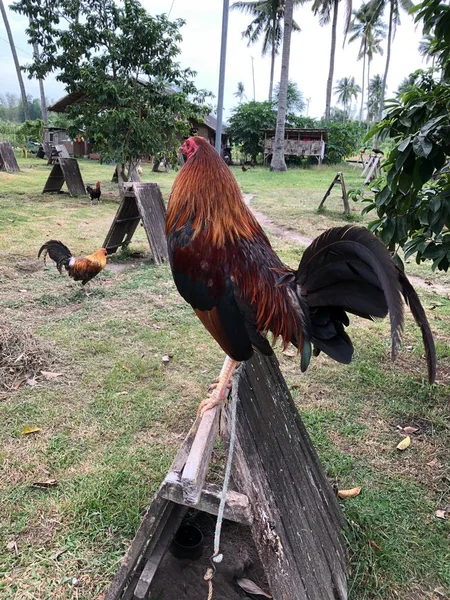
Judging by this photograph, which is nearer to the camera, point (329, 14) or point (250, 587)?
point (250, 587)

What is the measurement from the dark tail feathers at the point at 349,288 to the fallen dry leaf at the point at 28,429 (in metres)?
2.33

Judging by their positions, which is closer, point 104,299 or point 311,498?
point 311,498

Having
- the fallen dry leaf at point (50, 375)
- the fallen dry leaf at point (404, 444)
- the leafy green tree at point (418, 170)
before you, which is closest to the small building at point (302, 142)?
the leafy green tree at point (418, 170)

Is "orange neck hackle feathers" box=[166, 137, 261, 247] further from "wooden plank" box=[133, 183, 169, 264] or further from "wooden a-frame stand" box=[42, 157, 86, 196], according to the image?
"wooden a-frame stand" box=[42, 157, 86, 196]

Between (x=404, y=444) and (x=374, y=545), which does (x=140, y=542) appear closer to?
(x=374, y=545)

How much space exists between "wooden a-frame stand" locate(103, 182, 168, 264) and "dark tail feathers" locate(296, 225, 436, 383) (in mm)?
5520

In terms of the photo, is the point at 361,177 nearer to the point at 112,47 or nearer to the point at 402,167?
the point at 112,47

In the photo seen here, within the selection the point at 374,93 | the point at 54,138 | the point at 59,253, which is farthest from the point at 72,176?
the point at 374,93

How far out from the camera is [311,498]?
2.13 m

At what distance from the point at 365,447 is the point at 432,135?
2.27 m

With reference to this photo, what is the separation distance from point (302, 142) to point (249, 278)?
30183 millimetres

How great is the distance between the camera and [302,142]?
2973cm

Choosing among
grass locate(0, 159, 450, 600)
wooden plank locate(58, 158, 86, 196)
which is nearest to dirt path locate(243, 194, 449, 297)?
grass locate(0, 159, 450, 600)

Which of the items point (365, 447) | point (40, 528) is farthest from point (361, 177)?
point (40, 528)
